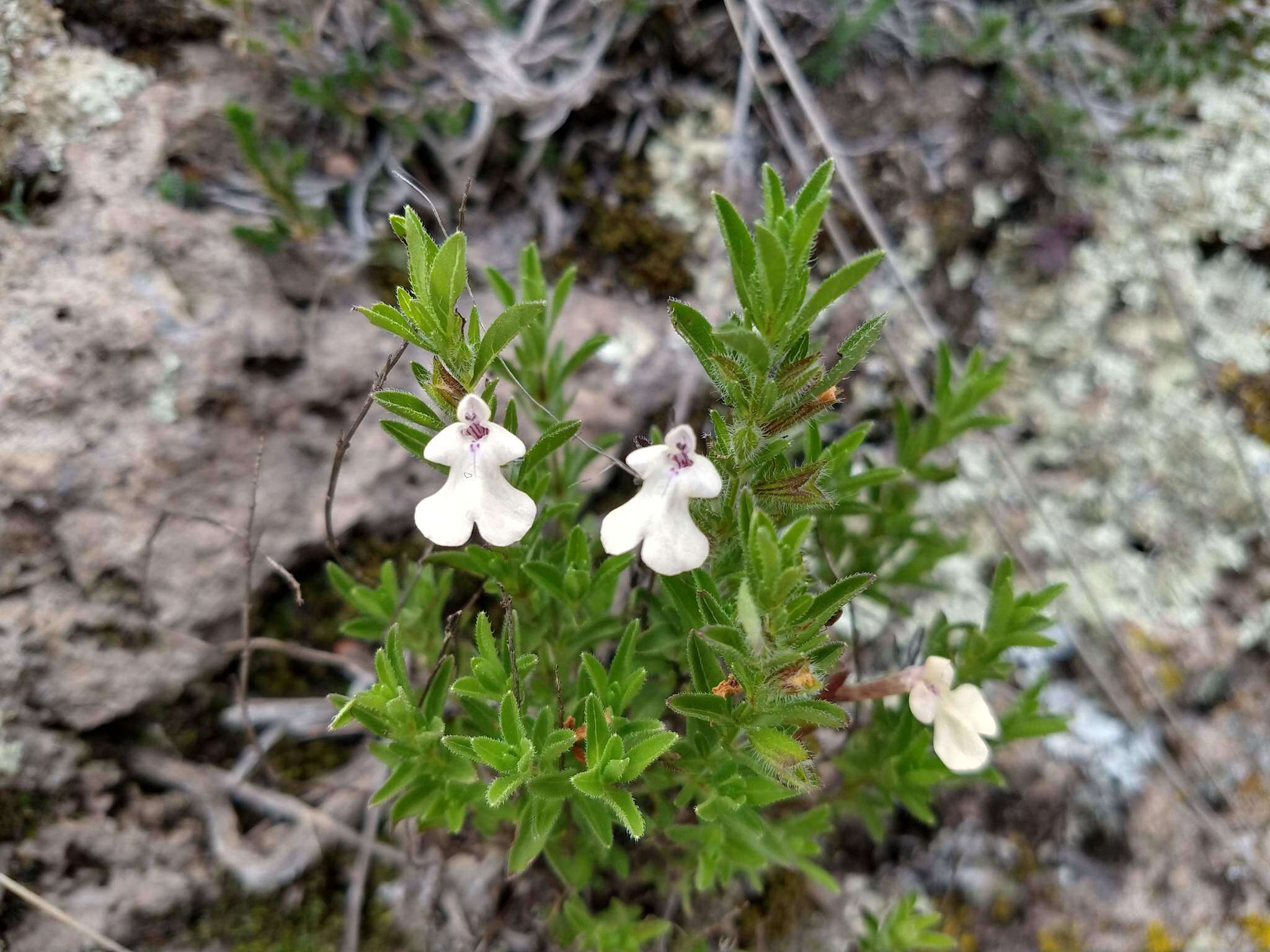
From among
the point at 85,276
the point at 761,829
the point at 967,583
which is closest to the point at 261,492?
the point at 85,276

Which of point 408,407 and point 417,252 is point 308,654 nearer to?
point 408,407

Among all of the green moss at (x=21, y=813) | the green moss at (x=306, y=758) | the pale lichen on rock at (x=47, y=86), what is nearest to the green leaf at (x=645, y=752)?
the green moss at (x=306, y=758)

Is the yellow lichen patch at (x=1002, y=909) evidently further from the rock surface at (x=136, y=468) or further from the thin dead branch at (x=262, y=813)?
the thin dead branch at (x=262, y=813)

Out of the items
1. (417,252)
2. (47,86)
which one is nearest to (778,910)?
(417,252)

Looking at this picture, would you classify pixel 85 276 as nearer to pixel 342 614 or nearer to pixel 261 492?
pixel 261 492

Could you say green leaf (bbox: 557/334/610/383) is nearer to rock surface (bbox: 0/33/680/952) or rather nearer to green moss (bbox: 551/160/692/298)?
rock surface (bbox: 0/33/680/952)

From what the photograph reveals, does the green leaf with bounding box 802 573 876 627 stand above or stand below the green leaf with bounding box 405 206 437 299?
below

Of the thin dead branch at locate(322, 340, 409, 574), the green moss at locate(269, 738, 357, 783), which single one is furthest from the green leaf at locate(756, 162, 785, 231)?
the green moss at locate(269, 738, 357, 783)
